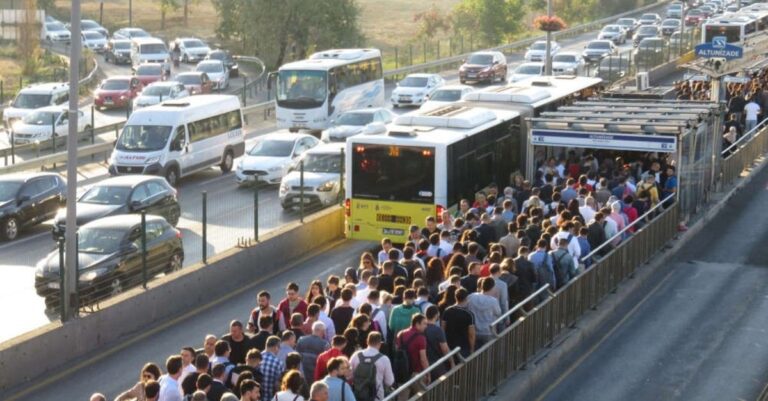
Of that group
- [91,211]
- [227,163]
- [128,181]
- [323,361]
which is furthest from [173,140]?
[323,361]

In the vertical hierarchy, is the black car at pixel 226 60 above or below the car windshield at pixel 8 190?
above

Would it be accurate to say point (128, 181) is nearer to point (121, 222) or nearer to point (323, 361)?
point (121, 222)

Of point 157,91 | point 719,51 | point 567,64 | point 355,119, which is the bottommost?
point 355,119

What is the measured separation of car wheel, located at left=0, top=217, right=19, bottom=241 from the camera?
27750 mm

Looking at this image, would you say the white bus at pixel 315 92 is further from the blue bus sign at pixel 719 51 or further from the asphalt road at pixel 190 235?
the blue bus sign at pixel 719 51

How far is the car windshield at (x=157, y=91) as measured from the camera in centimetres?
4862

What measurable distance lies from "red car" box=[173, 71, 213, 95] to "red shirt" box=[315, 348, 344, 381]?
4138cm

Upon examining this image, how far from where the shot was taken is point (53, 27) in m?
82.8

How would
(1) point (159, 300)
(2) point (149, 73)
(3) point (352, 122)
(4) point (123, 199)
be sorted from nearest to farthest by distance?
(1) point (159, 300) < (4) point (123, 199) < (3) point (352, 122) < (2) point (149, 73)

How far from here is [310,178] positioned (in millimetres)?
29875

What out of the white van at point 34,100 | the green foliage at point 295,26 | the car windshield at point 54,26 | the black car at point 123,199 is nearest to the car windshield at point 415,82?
the white van at point 34,100

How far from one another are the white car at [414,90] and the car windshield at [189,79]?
8.36 metres

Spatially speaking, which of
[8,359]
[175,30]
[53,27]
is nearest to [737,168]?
[8,359]

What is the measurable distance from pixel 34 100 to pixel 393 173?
87.5ft
